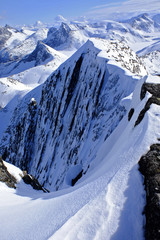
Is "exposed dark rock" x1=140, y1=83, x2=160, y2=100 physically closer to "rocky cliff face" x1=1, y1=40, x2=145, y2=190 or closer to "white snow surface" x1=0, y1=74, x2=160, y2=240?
"white snow surface" x1=0, y1=74, x2=160, y2=240

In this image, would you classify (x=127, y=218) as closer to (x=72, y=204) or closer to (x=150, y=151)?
(x=72, y=204)

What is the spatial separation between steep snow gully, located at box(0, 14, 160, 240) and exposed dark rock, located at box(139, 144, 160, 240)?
0.07 ft

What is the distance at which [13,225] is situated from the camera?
609 centimetres

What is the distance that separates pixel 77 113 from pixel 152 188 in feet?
88.0

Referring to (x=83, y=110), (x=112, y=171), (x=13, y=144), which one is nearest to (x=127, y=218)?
(x=112, y=171)

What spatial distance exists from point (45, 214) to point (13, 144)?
2173 inches

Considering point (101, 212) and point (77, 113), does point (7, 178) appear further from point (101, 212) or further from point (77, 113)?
point (77, 113)

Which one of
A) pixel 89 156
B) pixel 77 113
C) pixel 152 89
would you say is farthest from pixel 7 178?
pixel 77 113

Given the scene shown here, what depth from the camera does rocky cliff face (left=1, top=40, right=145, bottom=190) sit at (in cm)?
2162

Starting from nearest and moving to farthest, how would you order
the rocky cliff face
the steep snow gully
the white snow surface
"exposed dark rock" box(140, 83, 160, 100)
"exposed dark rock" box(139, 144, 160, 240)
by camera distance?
"exposed dark rock" box(139, 144, 160, 240) < the white snow surface < the steep snow gully < "exposed dark rock" box(140, 83, 160, 100) < the rocky cliff face

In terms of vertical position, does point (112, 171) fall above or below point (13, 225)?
above

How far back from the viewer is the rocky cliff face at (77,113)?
21.6 meters

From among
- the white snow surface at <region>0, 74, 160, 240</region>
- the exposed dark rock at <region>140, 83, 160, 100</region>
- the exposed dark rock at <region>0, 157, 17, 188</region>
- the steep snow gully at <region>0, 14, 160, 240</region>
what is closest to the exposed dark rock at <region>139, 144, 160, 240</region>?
the steep snow gully at <region>0, 14, 160, 240</region>

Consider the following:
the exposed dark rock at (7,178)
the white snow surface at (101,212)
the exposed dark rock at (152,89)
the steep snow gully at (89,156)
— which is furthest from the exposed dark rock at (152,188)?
the exposed dark rock at (7,178)
